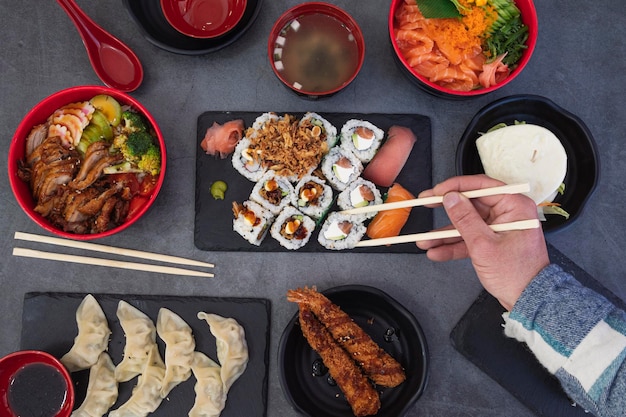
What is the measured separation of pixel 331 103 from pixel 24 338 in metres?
1.99

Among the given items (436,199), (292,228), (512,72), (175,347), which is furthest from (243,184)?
(512,72)

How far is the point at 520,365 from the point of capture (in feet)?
7.98

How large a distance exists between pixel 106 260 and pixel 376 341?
1.43m

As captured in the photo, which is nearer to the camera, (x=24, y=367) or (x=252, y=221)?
(x=24, y=367)

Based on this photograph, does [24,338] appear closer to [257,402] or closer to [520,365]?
[257,402]

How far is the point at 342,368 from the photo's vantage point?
2297 millimetres

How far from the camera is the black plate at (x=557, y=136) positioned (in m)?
2.35

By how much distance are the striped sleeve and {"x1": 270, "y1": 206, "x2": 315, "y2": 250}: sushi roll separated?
1024 millimetres

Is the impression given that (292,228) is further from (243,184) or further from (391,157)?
(391,157)

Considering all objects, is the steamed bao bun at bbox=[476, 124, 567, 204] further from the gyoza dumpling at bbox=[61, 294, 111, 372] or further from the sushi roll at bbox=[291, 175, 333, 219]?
the gyoza dumpling at bbox=[61, 294, 111, 372]

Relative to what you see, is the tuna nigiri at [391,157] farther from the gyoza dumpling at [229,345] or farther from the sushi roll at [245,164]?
the gyoza dumpling at [229,345]

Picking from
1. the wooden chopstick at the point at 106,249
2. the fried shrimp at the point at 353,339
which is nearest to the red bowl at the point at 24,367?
the wooden chopstick at the point at 106,249

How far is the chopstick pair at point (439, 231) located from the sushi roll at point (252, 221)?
1.32 ft

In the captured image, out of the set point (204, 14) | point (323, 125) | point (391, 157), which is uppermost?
point (204, 14)
